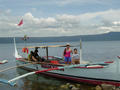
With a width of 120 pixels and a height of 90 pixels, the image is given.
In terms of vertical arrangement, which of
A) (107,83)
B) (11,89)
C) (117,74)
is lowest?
(11,89)

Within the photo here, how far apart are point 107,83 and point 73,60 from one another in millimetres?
3113

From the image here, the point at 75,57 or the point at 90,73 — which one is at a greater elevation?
the point at 75,57

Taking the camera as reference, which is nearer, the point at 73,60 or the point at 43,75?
the point at 73,60

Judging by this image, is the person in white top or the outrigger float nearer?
the outrigger float

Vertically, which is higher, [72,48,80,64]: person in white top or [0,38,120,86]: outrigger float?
[72,48,80,64]: person in white top

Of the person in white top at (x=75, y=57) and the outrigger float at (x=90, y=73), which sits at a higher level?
the person in white top at (x=75, y=57)

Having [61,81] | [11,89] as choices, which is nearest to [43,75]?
[61,81]

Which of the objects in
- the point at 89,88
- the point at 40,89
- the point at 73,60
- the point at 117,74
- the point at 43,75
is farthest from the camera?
the point at 43,75

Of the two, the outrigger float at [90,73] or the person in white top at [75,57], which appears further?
the person in white top at [75,57]

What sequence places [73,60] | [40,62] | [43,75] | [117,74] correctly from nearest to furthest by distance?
[117,74] < [73,60] < [40,62] < [43,75]

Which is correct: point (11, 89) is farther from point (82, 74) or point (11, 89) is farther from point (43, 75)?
point (82, 74)

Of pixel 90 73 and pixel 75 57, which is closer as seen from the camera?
pixel 90 73

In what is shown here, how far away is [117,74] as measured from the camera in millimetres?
9359

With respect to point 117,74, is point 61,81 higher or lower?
lower
